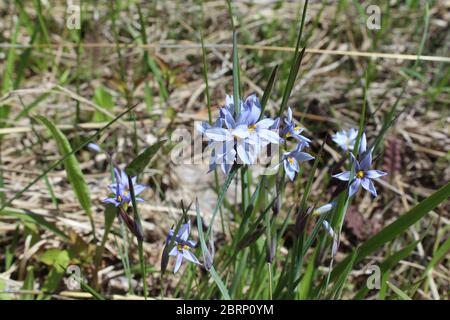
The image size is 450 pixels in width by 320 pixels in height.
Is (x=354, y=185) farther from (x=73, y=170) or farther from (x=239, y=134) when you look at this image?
(x=73, y=170)

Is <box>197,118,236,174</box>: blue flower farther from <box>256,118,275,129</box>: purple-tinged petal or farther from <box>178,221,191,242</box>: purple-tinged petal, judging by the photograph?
<box>178,221,191,242</box>: purple-tinged petal

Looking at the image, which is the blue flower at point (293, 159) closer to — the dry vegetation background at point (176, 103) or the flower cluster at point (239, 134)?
the flower cluster at point (239, 134)

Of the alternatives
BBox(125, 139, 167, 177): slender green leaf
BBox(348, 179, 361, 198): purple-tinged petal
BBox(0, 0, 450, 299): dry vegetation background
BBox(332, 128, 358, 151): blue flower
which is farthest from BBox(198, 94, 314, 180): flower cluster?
BBox(0, 0, 450, 299): dry vegetation background

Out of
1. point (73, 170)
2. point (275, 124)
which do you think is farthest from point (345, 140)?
point (73, 170)

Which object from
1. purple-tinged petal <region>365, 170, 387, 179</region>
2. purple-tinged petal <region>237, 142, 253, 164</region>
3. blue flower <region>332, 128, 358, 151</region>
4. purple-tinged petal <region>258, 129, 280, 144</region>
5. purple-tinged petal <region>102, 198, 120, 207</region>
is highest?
purple-tinged petal <region>258, 129, 280, 144</region>

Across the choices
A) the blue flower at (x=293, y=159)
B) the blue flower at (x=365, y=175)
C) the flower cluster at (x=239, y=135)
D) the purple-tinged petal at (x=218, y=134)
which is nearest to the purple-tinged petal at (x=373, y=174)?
the blue flower at (x=365, y=175)

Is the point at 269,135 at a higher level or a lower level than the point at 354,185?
higher

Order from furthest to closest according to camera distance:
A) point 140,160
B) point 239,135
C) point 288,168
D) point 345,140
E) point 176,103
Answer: point 176,103, point 345,140, point 140,160, point 288,168, point 239,135

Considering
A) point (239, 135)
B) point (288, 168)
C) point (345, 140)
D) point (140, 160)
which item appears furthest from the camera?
point (345, 140)
